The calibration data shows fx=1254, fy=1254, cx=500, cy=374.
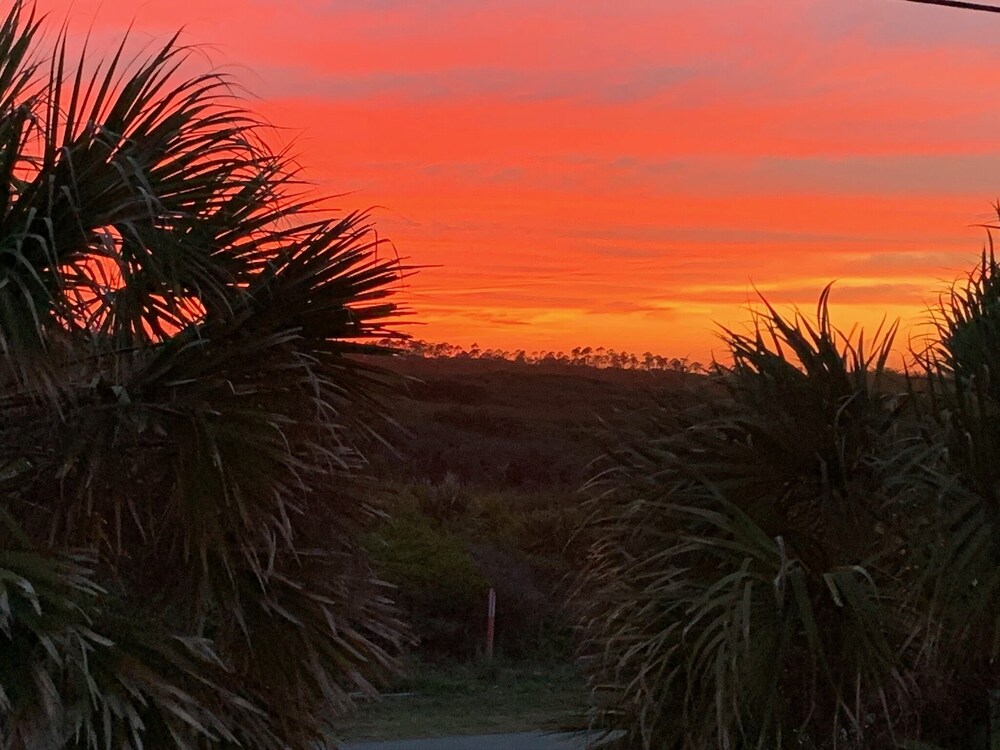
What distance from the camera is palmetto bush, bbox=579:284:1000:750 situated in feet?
21.2

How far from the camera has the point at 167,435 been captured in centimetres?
558

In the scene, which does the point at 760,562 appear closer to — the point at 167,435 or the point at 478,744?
the point at 167,435

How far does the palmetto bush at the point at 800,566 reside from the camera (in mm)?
6477

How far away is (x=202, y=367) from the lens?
5.66m

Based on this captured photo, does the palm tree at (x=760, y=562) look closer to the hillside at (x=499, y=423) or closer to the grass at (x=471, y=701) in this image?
the grass at (x=471, y=701)

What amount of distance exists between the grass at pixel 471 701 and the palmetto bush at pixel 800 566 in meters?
5.60

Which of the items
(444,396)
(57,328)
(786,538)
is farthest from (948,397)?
(444,396)

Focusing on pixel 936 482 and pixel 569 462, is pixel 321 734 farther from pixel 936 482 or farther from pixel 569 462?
pixel 569 462

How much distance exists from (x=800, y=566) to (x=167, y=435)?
3.40 m

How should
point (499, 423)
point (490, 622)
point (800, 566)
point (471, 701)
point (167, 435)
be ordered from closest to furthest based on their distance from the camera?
point (167, 435)
point (800, 566)
point (471, 701)
point (490, 622)
point (499, 423)

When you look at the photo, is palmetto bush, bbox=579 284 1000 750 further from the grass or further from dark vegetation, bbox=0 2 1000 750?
the grass

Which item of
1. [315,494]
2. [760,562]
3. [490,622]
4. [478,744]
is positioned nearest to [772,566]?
[760,562]

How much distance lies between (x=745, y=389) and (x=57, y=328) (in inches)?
160

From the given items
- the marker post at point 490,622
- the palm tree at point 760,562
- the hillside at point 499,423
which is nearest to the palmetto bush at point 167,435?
the palm tree at point 760,562
